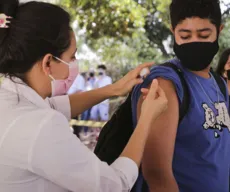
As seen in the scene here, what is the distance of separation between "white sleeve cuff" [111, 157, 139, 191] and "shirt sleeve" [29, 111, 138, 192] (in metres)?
A: 0.02

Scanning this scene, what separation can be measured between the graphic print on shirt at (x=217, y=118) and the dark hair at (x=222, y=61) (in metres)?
1.54

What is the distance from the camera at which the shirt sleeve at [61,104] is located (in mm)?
1874

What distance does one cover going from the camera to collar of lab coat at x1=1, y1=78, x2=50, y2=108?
1.27m

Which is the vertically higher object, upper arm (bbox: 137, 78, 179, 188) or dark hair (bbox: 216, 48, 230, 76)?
upper arm (bbox: 137, 78, 179, 188)

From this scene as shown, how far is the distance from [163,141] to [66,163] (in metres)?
0.43

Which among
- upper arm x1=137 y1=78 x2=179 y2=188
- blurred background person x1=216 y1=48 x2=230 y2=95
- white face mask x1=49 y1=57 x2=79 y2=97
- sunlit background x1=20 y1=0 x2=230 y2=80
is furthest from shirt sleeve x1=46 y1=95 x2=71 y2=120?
sunlit background x1=20 y1=0 x2=230 y2=80

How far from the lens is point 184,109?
1497 millimetres

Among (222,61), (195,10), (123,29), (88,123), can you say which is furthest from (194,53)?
(88,123)

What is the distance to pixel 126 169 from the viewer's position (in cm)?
128

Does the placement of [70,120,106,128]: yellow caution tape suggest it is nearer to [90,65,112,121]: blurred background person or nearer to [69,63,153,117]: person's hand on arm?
[90,65,112,121]: blurred background person

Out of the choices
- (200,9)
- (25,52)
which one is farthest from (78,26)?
(25,52)

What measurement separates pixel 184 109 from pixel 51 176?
579 millimetres

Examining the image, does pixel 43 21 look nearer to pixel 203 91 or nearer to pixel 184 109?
pixel 184 109

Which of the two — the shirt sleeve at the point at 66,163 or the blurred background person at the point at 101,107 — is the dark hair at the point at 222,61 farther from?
the blurred background person at the point at 101,107
